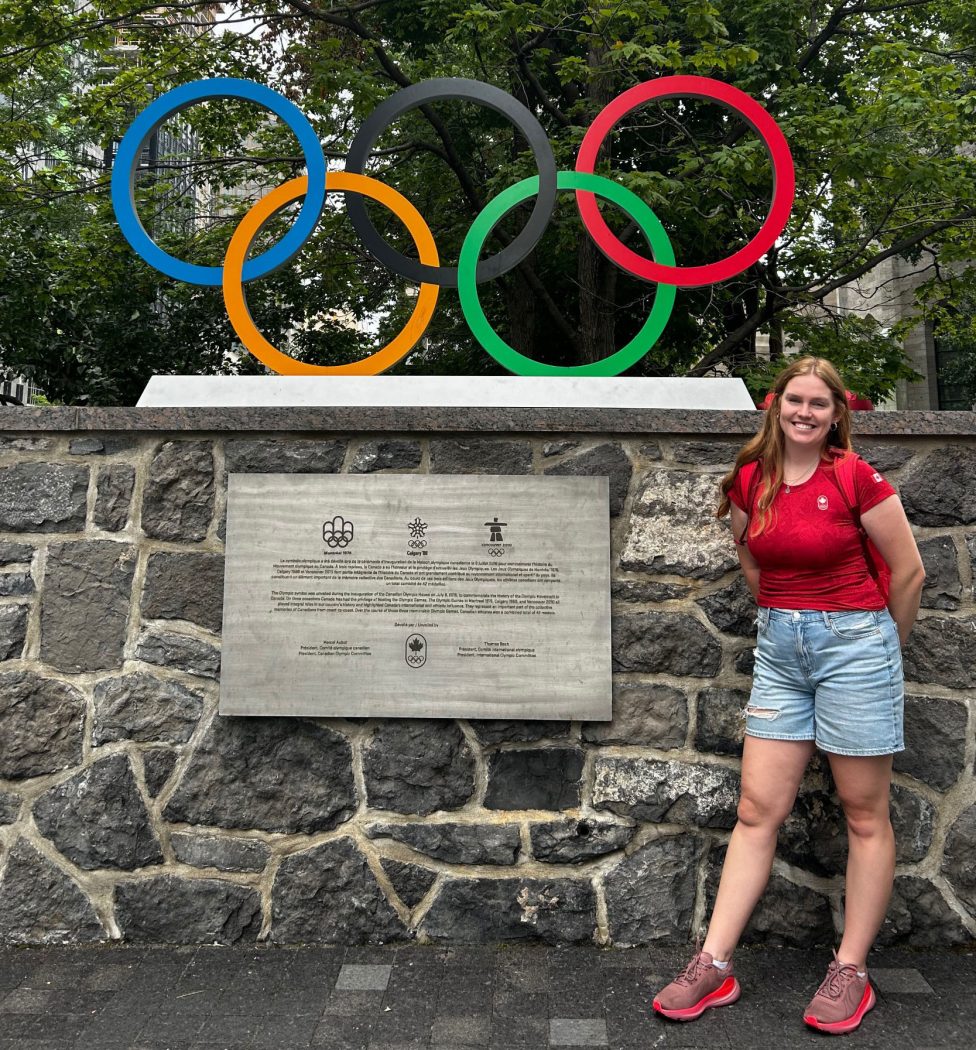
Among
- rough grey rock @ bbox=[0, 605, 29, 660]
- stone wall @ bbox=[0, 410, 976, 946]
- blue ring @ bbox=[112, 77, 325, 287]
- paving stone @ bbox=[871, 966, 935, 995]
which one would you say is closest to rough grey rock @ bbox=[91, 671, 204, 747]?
stone wall @ bbox=[0, 410, 976, 946]

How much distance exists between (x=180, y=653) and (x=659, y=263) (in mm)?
2315

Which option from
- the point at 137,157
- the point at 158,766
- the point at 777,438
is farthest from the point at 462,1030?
the point at 137,157

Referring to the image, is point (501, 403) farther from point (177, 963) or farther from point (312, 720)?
point (177, 963)

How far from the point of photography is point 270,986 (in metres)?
2.88

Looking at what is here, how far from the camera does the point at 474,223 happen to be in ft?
12.7

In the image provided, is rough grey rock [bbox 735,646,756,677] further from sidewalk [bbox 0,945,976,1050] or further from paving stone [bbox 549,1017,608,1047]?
paving stone [bbox 549,1017,608,1047]

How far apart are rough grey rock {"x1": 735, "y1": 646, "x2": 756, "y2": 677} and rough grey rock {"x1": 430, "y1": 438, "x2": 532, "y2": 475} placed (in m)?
0.92

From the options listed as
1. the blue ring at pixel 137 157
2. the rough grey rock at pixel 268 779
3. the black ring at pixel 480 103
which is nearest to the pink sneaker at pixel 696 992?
the rough grey rock at pixel 268 779

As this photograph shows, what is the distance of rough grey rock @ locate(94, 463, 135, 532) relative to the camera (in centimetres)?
329

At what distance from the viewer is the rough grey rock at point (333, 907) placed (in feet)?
10.4

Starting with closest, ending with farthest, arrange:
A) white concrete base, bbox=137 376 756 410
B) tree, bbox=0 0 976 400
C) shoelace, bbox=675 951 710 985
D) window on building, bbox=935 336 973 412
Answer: shoelace, bbox=675 951 710 985 < white concrete base, bbox=137 376 756 410 < tree, bbox=0 0 976 400 < window on building, bbox=935 336 973 412

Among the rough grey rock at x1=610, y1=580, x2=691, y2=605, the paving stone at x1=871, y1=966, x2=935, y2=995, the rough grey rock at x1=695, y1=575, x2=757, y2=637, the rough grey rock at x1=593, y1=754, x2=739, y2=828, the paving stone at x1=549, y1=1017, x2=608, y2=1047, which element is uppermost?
the rough grey rock at x1=610, y1=580, x2=691, y2=605

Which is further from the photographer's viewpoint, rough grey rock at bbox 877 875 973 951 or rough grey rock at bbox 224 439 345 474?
rough grey rock at bbox 224 439 345 474

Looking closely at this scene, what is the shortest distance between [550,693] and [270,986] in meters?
1.20
